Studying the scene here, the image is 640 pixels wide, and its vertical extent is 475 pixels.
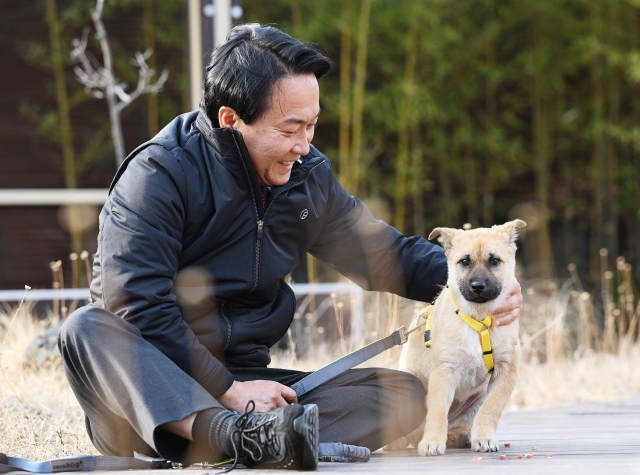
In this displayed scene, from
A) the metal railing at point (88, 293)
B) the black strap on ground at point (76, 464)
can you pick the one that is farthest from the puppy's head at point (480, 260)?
the metal railing at point (88, 293)

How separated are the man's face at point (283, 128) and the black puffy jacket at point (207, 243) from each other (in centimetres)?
8

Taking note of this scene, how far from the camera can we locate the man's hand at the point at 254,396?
2113mm

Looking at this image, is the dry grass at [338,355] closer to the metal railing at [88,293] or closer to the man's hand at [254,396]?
the metal railing at [88,293]

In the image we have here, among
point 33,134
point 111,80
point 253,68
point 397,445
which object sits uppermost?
point 33,134

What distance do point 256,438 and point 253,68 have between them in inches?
47.5

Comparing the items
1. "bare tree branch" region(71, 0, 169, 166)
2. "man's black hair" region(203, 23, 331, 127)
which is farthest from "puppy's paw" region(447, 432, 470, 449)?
"bare tree branch" region(71, 0, 169, 166)

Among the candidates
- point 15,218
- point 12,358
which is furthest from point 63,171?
point 12,358

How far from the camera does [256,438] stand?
6.05ft

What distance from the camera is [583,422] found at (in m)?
3.05

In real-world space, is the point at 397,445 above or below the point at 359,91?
below

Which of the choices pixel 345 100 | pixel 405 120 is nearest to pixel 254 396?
pixel 345 100

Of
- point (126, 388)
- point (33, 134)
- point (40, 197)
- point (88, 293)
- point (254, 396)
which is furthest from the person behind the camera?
point (33, 134)

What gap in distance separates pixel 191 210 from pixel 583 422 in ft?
6.46

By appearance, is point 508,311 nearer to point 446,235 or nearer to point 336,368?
point 446,235
